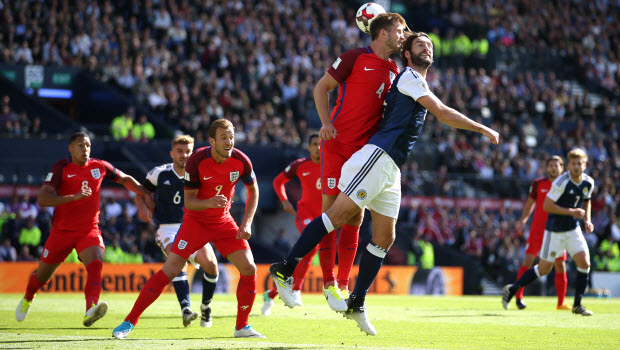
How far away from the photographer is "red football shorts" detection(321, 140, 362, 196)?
8406 mm

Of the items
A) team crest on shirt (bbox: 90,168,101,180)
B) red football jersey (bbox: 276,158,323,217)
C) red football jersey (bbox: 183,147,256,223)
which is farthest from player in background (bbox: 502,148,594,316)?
team crest on shirt (bbox: 90,168,101,180)

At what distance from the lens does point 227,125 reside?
9.00 m

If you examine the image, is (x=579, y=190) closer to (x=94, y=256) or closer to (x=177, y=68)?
(x=94, y=256)

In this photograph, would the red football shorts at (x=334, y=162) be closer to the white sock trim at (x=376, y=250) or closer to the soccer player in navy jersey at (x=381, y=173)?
the soccer player in navy jersey at (x=381, y=173)

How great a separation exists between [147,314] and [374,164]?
6.16 meters

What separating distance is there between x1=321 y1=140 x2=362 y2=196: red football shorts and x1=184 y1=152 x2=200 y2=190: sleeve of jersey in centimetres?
143

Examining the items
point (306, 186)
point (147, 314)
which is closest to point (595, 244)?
point (306, 186)

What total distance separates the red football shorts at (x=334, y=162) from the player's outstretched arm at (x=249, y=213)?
35.5 inches

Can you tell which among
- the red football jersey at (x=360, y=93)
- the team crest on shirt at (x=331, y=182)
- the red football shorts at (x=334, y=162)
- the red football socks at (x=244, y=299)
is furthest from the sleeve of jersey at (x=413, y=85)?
the red football socks at (x=244, y=299)

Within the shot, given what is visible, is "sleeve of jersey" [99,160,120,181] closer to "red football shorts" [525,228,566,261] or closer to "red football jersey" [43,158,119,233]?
"red football jersey" [43,158,119,233]

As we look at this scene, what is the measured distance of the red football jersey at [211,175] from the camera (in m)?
9.03

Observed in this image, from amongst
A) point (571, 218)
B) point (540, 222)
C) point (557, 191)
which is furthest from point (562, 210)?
point (540, 222)

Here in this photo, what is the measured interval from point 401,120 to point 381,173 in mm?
546

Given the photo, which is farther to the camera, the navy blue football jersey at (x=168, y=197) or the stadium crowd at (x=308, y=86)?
the stadium crowd at (x=308, y=86)
